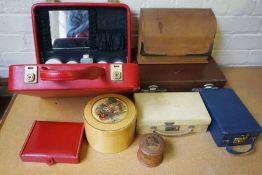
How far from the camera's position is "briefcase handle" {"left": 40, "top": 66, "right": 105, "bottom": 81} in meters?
0.47

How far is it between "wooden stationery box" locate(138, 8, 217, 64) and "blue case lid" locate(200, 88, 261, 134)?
0.14m

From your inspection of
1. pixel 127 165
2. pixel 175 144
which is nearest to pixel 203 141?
pixel 175 144

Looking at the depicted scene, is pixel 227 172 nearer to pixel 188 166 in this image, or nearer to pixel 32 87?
pixel 188 166

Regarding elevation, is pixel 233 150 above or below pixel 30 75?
below

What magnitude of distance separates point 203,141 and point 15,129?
0.49m

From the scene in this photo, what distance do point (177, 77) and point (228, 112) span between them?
0.56 feet

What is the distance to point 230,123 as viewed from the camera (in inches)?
23.0

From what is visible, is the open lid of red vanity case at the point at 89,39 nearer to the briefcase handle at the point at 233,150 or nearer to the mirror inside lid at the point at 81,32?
the mirror inside lid at the point at 81,32

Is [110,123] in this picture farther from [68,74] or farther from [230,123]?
[230,123]

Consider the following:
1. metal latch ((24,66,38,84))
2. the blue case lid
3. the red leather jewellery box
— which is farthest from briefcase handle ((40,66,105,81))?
the blue case lid

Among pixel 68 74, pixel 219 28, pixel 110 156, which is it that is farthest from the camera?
pixel 219 28

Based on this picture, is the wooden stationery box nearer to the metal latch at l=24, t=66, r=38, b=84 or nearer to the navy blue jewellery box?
the navy blue jewellery box

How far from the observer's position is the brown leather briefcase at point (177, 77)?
2.23 ft

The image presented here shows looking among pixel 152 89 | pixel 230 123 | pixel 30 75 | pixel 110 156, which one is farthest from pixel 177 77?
pixel 30 75
